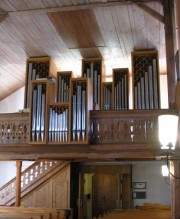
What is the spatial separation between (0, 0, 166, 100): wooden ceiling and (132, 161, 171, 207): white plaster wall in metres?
3.25

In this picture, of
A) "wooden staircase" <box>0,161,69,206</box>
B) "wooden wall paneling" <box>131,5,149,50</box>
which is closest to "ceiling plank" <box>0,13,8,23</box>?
"wooden wall paneling" <box>131,5,149,50</box>

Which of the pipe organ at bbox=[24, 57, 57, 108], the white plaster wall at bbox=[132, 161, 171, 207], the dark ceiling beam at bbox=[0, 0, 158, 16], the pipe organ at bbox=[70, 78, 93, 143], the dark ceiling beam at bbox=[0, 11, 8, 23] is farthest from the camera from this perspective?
the white plaster wall at bbox=[132, 161, 171, 207]

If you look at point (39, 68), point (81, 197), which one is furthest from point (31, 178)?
point (39, 68)

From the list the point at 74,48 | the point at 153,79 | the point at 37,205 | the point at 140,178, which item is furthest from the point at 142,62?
the point at 37,205

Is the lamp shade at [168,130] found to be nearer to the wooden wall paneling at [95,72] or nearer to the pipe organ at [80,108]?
the pipe organ at [80,108]

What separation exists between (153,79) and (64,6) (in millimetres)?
2874

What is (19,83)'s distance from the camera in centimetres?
1154

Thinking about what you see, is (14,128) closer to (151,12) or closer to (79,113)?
(79,113)

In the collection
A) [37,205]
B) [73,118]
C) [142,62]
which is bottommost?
[37,205]

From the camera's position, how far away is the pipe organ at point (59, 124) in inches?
291

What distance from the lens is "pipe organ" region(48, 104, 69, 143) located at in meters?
7.40

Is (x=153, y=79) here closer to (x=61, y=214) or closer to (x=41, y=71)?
(x=41, y=71)

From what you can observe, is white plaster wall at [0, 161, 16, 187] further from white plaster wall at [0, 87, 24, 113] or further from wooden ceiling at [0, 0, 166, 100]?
wooden ceiling at [0, 0, 166, 100]

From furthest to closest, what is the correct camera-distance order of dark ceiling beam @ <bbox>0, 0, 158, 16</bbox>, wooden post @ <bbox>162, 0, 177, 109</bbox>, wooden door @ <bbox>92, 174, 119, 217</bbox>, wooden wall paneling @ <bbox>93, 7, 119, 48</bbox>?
wooden door @ <bbox>92, 174, 119, 217</bbox>, wooden wall paneling @ <bbox>93, 7, 119, 48</bbox>, dark ceiling beam @ <bbox>0, 0, 158, 16</bbox>, wooden post @ <bbox>162, 0, 177, 109</bbox>
